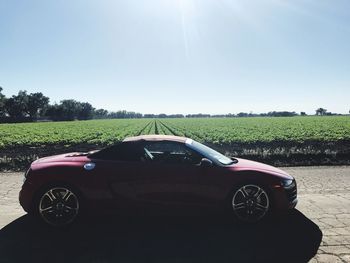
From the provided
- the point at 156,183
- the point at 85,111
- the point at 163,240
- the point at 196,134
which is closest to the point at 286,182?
the point at 156,183

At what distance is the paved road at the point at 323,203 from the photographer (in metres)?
4.72

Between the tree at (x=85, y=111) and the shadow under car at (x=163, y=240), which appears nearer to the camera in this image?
the shadow under car at (x=163, y=240)

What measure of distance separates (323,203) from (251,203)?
2164 mm

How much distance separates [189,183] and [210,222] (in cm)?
84

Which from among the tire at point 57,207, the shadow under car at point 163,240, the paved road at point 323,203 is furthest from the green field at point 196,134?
the tire at point 57,207

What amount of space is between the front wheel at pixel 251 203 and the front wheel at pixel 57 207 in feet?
8.12

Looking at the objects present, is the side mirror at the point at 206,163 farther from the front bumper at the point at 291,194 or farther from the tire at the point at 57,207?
the tire at the point at 57,207

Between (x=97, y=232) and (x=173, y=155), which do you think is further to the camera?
(x=173, y=155)

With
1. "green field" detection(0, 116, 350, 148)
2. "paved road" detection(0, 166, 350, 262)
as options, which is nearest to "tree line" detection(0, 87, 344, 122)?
"green field" detection(0, 116, 350, 148)

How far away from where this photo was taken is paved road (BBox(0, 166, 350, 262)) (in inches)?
186

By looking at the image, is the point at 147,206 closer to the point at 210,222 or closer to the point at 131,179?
the point at 131,179

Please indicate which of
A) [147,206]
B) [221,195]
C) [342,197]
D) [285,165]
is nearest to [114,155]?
[147,206]

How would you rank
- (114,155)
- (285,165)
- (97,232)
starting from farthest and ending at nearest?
(285,165), (114,155), (97,232)

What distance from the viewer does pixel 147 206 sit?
5.48 metres
